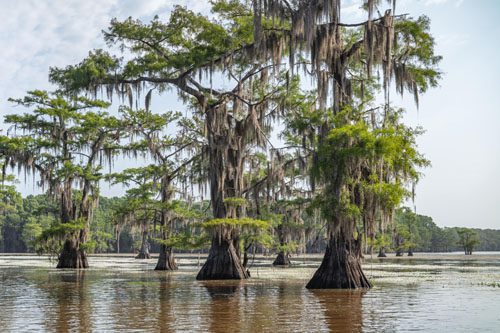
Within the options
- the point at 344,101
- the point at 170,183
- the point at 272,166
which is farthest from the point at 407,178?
the point at 170,183

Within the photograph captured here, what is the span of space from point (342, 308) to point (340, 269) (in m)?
6.73

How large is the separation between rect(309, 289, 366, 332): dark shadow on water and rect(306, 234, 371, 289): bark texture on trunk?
829 millimetres

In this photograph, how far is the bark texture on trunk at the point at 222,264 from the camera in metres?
28.7

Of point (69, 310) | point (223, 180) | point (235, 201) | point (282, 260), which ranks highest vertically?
point (223, 180)

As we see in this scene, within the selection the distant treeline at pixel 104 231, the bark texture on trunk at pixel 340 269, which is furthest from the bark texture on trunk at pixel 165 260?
the distant treeline at pixel 104 231

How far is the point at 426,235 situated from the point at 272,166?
103988 millimetres

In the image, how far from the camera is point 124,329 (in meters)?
11.4

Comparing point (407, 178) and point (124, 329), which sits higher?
point (407, 178)

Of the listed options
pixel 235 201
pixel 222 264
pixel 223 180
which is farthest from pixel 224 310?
pixel 223 180

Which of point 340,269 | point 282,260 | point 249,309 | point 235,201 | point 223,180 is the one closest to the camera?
point 249,309

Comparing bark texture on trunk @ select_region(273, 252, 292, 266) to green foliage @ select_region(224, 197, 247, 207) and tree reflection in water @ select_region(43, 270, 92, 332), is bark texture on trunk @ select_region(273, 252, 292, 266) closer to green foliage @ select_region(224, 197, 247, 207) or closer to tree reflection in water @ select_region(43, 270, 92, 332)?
green foliage @ select_region(224, 197, 247, 207)

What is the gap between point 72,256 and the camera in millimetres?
41406

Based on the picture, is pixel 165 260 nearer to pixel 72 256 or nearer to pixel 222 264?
pixel 72 256

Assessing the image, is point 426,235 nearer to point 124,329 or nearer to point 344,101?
point 344,101
